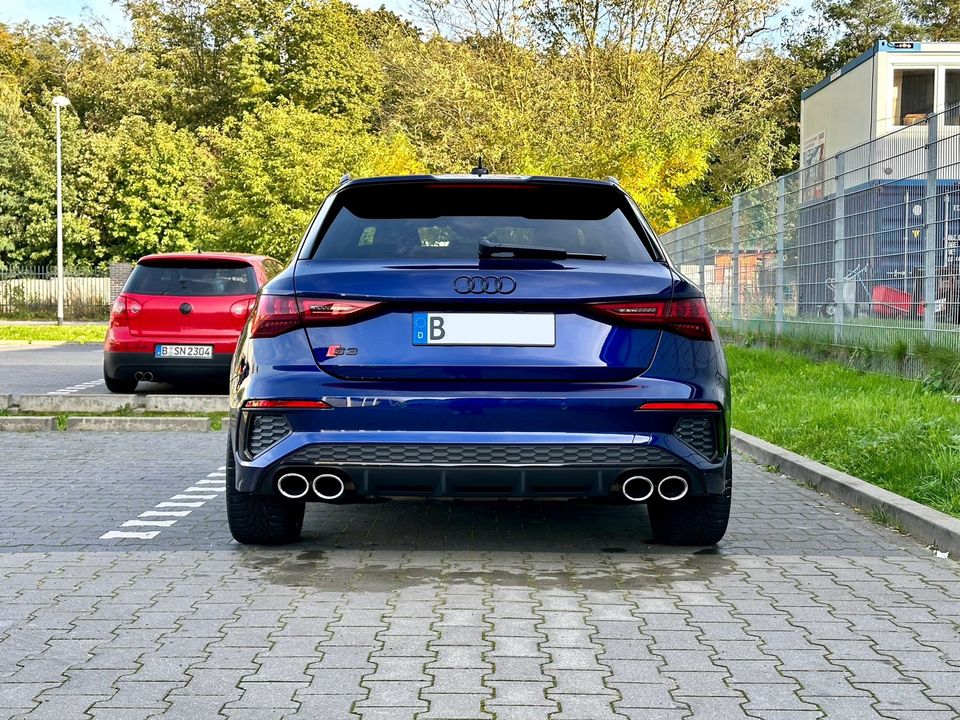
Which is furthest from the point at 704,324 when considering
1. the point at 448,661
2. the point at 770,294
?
the point at 770,294

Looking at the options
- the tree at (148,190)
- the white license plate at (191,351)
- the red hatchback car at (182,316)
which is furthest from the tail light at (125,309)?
the tree at (148,190)

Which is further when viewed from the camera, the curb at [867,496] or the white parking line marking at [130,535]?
the white parking line marking at [130,535]

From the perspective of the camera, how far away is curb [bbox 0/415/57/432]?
1188 cm

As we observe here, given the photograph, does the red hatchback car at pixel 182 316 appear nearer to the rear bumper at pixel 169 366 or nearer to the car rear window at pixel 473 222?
the rear bumper at pixel 169 366

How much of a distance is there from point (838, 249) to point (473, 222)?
9.92 m

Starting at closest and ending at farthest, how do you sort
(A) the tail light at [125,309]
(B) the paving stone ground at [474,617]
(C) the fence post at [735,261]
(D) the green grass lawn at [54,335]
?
(B) the paving stone ground at [474,617] < (A) the tail light at [125,309] < (C) the fence post at [735,261] < (D) the green grass lawn at [54,335]

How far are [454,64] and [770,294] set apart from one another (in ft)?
72.5

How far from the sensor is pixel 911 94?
2191 cm

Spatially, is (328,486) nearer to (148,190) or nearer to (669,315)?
(669,315)

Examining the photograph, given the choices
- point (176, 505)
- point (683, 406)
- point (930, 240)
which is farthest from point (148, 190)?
point (683, 406)

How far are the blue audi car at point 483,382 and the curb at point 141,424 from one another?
6371mm

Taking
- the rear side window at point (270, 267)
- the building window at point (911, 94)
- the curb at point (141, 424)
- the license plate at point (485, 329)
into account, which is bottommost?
the curb at point (141, 424)

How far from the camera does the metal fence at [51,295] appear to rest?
156 feet

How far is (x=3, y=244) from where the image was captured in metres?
55.5
